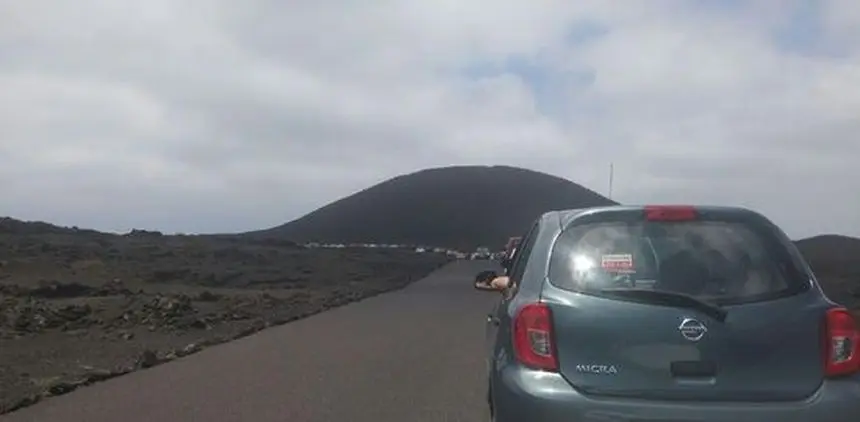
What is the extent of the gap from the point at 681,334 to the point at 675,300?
184mm

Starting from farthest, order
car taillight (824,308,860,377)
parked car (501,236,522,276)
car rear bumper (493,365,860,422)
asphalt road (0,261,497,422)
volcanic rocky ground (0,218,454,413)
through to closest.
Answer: volcanic rocky ground (0,218,454,413)
parked car (501,236,522,276)
asphalt road (0,261,497,422)
car taillight (824,308,860,377)
car rear bumper (493,365,860,422)

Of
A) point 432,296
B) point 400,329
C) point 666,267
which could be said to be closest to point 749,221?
point 666,267

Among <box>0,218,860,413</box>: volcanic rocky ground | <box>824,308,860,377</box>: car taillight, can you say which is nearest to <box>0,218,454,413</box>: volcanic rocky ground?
<box>0,218,860,413</box>: volcanic rocky ground

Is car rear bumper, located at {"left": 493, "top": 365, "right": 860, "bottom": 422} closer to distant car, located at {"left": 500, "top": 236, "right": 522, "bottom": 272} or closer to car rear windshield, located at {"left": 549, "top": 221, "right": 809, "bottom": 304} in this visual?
car rear windshield, located at {"left": 549, "top": 221, "right": 809, "bottom": 304}

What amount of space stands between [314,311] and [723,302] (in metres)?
21.1

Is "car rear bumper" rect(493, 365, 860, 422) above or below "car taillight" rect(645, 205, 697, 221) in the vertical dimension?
below

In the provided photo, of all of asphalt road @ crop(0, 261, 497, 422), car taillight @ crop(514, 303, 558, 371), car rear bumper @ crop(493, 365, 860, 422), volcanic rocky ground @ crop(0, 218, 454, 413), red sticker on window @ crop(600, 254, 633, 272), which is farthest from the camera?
volcanic rocky ground @ crop(0, 218, 454, 413)

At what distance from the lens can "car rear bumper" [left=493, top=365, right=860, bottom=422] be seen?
18.1 feet

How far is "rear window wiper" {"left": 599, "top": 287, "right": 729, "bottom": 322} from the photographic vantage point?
5.64 metres

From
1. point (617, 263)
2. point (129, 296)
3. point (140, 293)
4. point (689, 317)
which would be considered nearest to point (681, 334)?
point (689, 317)

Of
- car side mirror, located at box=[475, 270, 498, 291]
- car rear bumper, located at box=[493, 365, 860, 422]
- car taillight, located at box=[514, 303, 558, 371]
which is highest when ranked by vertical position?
car side mirror, located at box=[475, 270, 498, 291]

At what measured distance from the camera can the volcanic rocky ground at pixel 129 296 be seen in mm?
15344

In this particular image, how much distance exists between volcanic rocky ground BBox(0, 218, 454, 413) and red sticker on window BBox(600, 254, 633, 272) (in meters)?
6.72

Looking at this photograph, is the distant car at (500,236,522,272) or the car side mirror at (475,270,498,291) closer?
the car side mirror at (475,270,498,291)
